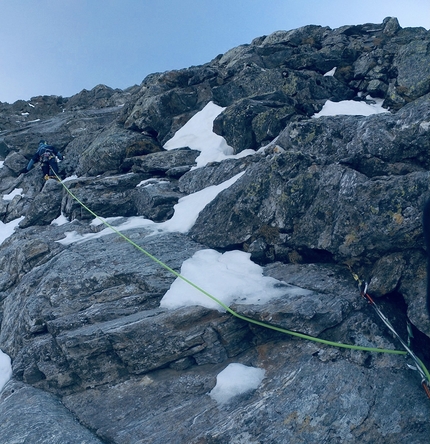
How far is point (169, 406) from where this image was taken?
7281mm

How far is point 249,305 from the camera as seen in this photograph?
809cm

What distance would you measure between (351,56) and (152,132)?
11.1 m

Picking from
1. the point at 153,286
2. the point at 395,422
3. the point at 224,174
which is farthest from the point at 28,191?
the point at 395,422

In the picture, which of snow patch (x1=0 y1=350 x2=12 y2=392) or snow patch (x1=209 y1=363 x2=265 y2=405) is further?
snow patch (x1=0 y1=350 x2=12 y2=392)

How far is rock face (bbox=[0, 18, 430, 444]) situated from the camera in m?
6.64

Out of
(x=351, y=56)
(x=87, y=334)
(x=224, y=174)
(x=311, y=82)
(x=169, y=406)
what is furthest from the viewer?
(x=351, y=56)

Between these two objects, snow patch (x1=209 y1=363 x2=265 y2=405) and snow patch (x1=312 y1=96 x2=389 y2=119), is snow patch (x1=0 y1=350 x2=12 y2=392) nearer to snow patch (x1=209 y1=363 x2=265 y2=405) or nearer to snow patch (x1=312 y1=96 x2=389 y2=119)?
snow patch (x1=209 y1=363 x2=265 y2=405)

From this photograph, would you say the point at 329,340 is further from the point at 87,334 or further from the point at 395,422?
the point at 87,334

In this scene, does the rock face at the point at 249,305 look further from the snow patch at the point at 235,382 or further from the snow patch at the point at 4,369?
the snow patch at the point at 4,369

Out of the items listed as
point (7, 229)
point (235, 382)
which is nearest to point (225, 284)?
point (235, 382)

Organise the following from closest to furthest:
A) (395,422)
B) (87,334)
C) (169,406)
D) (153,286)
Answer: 1. (395,422)
2. (169,406)
3. (87,334)
4. (153,286)

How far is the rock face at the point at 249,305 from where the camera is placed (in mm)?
6637

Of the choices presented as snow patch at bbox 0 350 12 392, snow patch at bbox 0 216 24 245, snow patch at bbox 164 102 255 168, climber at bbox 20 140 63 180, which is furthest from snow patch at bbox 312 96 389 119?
snow patch at bbox 0 350 12 392

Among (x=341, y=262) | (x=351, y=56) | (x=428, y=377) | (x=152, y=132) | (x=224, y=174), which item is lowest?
(x=428, y=377)
